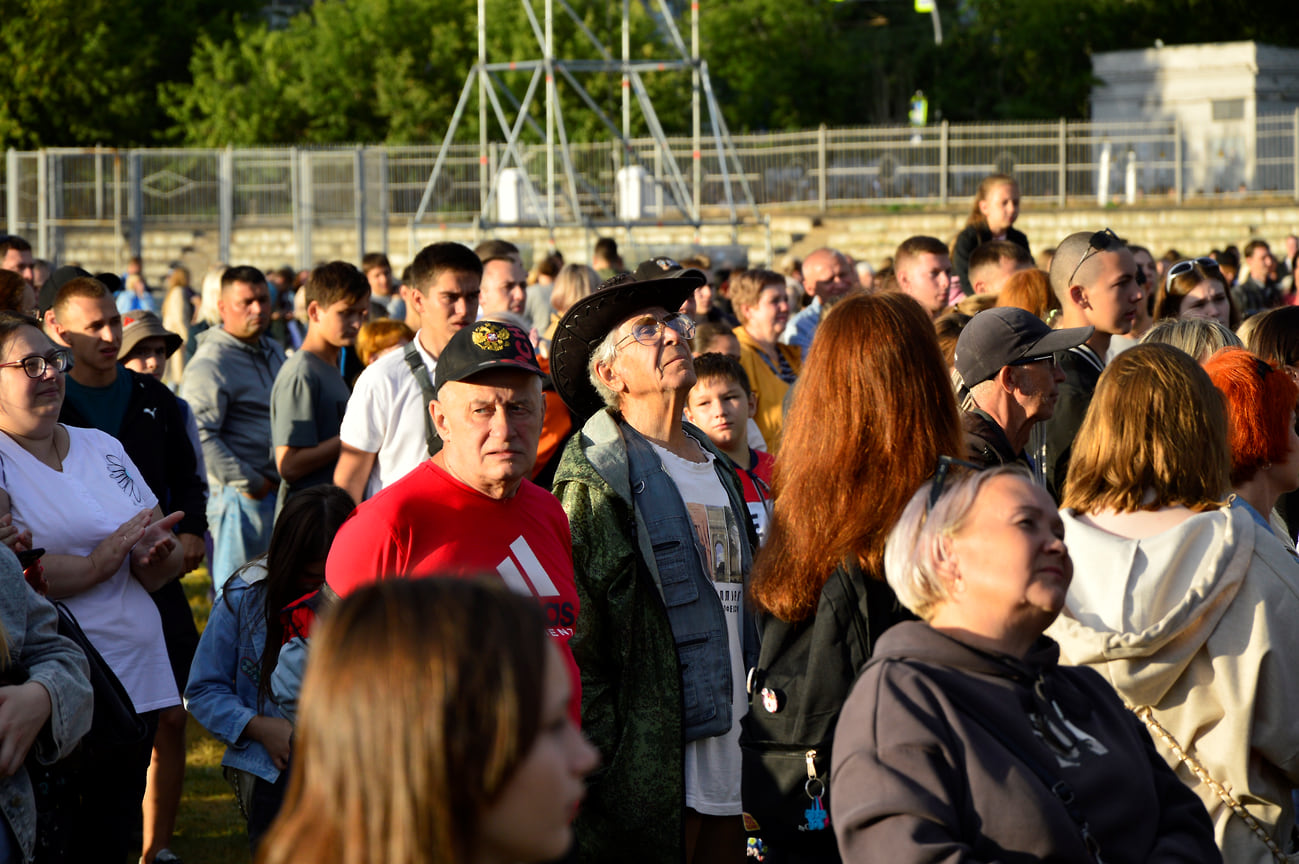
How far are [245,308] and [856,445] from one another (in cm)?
485

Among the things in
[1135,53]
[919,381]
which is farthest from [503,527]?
[1135,53]

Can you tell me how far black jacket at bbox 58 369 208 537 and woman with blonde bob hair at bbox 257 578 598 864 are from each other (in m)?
4.21

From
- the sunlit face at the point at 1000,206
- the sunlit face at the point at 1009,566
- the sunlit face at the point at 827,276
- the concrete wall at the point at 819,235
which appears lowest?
the sunlit face at the point at 1009,566

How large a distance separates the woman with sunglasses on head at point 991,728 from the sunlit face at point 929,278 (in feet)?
16.5

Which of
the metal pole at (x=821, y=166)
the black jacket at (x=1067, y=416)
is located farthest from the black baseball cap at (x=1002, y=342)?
the metal pole at (x=821, y=166)

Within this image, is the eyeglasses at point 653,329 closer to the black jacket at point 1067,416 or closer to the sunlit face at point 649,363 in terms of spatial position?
the sunlit face at point 649,363

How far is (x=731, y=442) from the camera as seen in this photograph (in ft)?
19.1

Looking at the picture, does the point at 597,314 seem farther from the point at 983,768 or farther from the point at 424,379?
the point at 983,768

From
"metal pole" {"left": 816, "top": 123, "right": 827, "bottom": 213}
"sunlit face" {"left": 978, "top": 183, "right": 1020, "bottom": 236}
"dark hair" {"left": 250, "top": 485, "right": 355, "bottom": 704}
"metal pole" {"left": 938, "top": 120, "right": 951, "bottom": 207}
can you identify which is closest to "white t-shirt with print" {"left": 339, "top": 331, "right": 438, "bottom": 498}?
"dark hair" {"left": 250, "top": 485, "right": 355, "bottom": 704}

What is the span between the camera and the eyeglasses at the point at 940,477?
110 inches

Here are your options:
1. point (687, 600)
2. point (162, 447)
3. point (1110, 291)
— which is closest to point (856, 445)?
point (687, 600)

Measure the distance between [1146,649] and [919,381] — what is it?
81cm

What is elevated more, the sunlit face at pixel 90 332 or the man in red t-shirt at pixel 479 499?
the sunlit face at pixel 90 332

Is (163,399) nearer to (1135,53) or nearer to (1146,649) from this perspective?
(1146,649)
